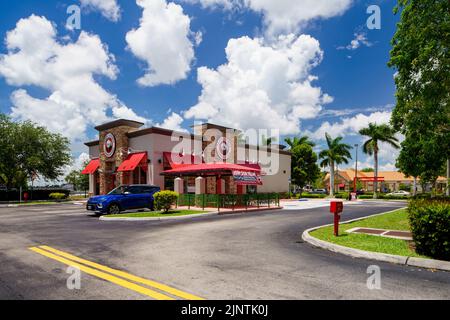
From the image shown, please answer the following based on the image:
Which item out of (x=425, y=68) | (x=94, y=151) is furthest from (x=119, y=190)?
(x=94, y=151)

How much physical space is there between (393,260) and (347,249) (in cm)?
110

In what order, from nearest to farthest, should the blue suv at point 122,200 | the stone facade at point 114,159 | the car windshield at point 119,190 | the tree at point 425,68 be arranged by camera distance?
the tree at point 425,68
the blue suv at point 122,200
the car windshield at point 119,190
the stone facade at point 114,159

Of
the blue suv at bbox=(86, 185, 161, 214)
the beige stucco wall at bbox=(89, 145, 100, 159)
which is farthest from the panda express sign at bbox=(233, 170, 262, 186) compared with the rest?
the beige stucco wall at bbox=(89, 145, 100, 159)

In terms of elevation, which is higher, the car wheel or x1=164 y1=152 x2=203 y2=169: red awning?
x1=164 y1=152 x2=203 y2=169: red awning

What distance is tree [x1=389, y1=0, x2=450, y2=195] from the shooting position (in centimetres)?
1219

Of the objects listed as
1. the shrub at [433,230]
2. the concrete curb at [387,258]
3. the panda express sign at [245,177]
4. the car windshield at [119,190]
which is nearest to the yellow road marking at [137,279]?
the concrete curb at [387,258]

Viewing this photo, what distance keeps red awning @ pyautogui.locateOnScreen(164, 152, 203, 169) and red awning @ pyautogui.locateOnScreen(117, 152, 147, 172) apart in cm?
215

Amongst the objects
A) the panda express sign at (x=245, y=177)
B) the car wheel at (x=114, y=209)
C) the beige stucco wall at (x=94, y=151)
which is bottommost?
the car wheel at (x=114, y=209)

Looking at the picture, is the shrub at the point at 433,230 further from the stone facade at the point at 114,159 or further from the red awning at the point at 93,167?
the red awning at the point at 93,167

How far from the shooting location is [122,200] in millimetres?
17875

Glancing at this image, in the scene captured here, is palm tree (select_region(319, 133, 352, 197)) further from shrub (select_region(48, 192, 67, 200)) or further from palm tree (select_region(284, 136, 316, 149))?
shrub (select_region(48, 192, 67, 200))

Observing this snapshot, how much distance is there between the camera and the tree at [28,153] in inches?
1501

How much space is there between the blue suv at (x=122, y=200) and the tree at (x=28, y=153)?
85.5 feet
